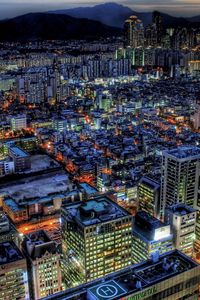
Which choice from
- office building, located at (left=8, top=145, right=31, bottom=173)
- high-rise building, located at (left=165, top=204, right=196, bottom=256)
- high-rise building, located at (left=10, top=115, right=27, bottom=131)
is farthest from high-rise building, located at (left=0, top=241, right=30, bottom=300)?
high-rise building, located at (left=10, top=115, right=27, bottom=131)

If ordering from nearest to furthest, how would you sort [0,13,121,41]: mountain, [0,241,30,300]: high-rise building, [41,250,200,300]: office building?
[41,250,200,300]: office building → [0,241,30,300]: high-rise building → [0,13,121,41]: mountain

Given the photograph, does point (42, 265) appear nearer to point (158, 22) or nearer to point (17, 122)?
point (17, 122)

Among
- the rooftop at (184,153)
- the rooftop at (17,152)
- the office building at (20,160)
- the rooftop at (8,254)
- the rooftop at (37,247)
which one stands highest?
the rooftop at (184,153)

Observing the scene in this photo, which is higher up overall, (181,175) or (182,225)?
(181,175)

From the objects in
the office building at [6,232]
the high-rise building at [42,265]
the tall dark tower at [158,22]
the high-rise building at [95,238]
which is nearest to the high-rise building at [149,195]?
the high-rise building at [95,238]

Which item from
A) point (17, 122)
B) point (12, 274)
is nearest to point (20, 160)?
point (17, 122)

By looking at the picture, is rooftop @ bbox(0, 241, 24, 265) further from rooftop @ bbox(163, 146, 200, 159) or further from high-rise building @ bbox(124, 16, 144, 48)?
high-rise building @ bbox(124, 16, 144, 48)

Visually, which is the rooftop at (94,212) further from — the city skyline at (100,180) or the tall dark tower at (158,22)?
the tall dark tower at (158,22)
